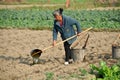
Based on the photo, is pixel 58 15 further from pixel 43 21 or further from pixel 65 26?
pixel 43 21

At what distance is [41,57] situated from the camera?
409 inches

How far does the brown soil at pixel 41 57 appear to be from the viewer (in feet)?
27.2

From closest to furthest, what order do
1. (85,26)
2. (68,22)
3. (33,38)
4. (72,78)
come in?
(72,78), (68,22), (33,38), (85,26)

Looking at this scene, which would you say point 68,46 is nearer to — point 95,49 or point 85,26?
point 95,49

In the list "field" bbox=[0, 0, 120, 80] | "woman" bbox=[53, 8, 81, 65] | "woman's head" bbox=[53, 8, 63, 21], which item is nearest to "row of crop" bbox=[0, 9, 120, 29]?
"field" bbox=[0, 0, 120, 80]

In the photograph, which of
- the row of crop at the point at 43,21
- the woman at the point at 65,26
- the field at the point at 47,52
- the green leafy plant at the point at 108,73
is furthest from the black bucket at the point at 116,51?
Result: the row of crop at the point at 43,21

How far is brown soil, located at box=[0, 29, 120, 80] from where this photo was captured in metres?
8.30

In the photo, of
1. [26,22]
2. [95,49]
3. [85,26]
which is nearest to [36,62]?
[95,49]

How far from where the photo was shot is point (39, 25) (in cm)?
1814

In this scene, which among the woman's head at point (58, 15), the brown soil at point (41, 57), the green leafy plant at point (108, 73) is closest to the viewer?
the green leafy plant at point (108, 73)

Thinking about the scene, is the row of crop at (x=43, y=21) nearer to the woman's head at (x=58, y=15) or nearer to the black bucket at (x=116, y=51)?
the black bucket at (x=116, y=51)

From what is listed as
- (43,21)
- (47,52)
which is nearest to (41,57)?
(47,52)

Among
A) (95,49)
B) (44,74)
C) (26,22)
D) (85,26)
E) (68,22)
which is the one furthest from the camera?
(26,22)

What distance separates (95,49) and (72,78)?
432 centimetres
